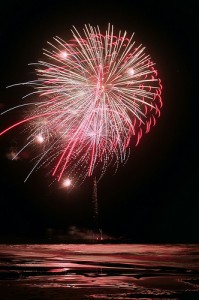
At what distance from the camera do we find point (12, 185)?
5906cm

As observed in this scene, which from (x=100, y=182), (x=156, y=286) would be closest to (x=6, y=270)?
(x=156, y=286)

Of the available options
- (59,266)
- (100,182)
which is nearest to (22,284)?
(59,266)

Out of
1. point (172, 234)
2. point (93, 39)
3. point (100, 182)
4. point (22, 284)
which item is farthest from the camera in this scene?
point (100, 182)

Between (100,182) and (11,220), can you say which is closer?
(11,220)

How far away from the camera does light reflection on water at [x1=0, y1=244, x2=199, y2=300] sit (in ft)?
47.3

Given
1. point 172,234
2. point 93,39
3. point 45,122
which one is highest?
point 93,39

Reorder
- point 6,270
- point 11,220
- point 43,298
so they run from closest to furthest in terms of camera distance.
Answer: point 43,298, point 6,270, point 11,220

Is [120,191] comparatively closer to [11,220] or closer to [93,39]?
[11,220]

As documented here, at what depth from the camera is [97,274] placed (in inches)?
723

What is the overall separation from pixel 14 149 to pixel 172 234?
18888mm

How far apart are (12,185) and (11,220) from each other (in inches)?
274

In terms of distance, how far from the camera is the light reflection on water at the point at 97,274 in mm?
14406

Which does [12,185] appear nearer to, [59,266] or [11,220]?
[11,220]

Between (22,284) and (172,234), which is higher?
(172,234)
